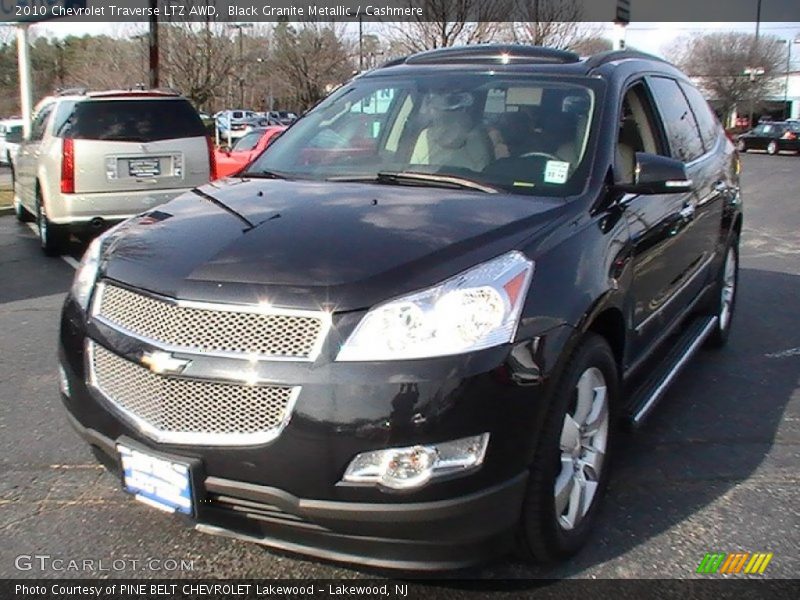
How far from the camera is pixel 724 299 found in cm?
554

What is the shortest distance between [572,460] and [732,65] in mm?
62827

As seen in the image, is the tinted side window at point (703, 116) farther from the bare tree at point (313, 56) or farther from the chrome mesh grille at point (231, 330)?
the bare tree at point (313, 56)

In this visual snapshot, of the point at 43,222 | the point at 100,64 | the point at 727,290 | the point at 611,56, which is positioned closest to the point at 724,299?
the point at 727,290

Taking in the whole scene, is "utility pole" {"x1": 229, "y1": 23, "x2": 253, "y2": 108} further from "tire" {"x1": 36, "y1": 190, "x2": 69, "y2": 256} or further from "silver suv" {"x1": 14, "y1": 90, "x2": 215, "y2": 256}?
"tire" {"x1": 36, "y1": 190, "x2": 69, "y2": 256}

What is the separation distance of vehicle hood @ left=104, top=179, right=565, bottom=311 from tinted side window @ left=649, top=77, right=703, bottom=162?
4.87ft

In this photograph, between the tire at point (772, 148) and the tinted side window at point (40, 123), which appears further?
the tire at point (772, 148)

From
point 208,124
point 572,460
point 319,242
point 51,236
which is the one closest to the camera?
point 319,242

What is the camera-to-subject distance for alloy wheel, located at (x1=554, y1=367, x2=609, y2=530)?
9.25ft

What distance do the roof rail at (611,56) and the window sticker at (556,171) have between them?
661 millimetres

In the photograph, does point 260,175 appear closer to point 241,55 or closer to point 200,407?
point 200,407

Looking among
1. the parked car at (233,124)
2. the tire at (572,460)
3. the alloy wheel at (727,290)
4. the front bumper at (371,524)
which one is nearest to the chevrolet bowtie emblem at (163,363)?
the front bumper at (371,524)

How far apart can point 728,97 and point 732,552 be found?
61.1 metres

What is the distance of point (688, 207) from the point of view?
4.21m

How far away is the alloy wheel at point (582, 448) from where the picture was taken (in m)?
2.82
